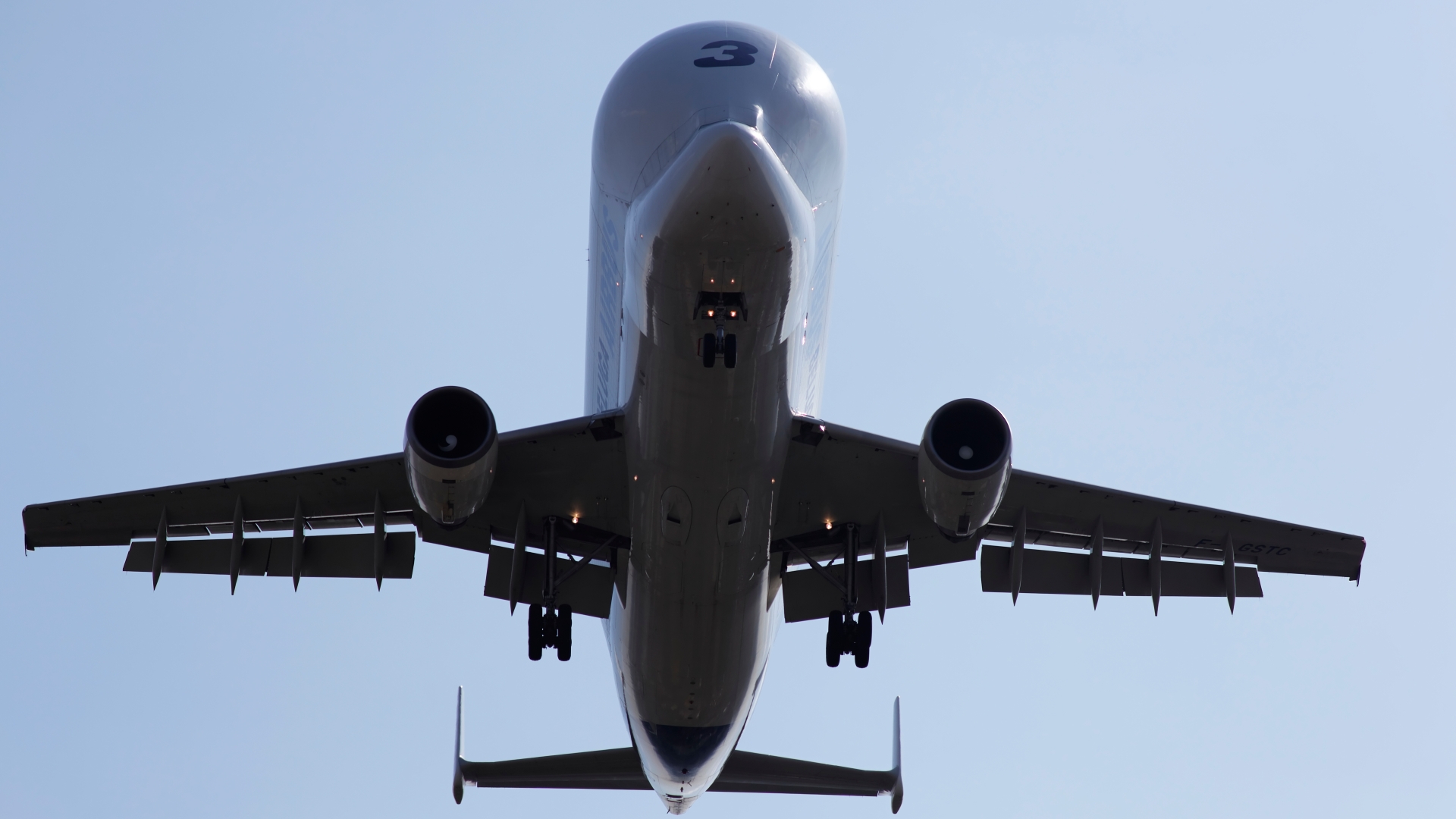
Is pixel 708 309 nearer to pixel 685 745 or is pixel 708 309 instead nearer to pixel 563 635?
pixel 563 635

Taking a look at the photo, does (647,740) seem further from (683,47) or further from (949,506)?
(683,47)

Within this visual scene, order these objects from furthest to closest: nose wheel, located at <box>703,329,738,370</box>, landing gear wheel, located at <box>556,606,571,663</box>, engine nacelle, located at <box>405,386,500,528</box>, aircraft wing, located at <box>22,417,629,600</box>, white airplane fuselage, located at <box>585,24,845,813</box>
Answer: landing gear wheel, located at <box>556,606,571,663</box>, aircraft wing, located at <box>22,417,629,600</box>, engine nacelle, located at <box>405,386,500,528</box>, nose wheel, located at <box>703,329,738,370</box>, white airplane fuselage, located at <box>585,24,845,813</box>

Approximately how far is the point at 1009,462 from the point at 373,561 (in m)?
8.48

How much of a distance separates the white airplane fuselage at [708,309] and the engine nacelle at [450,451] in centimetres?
163

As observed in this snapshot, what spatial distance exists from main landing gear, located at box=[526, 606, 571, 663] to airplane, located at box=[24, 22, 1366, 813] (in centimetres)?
4

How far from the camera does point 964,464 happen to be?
15891 mm

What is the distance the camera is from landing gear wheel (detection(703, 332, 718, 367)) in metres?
14.6

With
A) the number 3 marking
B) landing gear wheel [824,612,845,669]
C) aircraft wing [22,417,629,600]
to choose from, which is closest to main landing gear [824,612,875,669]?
landing gear wheel [824,612,845,669]

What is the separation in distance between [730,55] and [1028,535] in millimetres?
7763

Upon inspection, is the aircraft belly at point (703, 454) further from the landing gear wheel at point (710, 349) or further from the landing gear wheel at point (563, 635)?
the landing gear wheel at point (563, 635)

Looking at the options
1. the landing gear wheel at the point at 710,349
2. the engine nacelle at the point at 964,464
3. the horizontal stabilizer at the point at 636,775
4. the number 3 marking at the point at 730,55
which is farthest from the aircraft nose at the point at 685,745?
the number 3 marking at the point at 730,55

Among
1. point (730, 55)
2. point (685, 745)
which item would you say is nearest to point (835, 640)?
point (685, 745)

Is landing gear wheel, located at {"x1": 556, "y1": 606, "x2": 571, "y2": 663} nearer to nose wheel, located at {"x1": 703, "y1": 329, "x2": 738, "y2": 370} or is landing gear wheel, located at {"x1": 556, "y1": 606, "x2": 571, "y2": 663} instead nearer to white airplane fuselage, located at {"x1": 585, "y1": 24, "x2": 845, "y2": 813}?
white airplane fuselage, located at {"x1": 585, "y1": 24, "x2": 845, "y2": 813}

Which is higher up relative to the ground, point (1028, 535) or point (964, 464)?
point (1028, 535)
